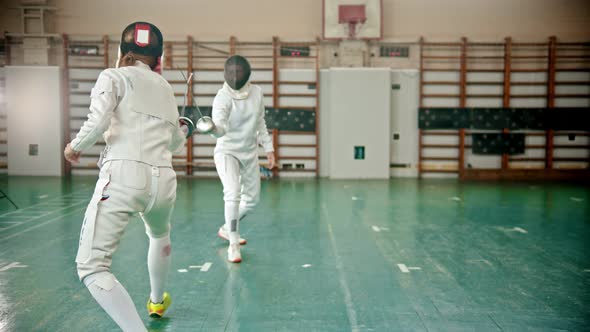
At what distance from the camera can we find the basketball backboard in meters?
10.9

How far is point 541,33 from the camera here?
11297 millimetres

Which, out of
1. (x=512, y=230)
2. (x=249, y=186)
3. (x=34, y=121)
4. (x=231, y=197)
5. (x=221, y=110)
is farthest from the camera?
(x=34, y=121)

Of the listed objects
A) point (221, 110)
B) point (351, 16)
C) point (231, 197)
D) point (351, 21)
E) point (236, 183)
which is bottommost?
point (231, 197)

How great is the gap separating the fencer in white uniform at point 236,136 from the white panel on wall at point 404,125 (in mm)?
8067

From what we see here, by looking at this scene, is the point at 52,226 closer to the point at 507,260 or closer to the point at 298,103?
the point at 507,260

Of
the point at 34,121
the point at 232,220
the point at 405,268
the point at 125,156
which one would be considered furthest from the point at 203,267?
the point at 34,121

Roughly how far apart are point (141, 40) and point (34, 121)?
1064 centimetres

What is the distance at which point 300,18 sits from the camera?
37.2 feet

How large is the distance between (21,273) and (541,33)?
1175cm

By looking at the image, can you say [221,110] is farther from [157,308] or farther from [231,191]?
[157,308]

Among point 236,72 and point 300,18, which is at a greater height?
point 300,18

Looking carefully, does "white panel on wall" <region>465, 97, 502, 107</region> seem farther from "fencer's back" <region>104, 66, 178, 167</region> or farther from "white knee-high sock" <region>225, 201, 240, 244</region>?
"fencer's back" <region>104, 66, 178, 167</region>

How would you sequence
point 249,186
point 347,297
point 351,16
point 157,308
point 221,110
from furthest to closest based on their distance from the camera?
point 351,16 < point 249,186 < point 221,110 < point 347,297 < point 157,308

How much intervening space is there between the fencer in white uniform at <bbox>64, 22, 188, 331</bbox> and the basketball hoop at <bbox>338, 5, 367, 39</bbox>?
9.27 m
